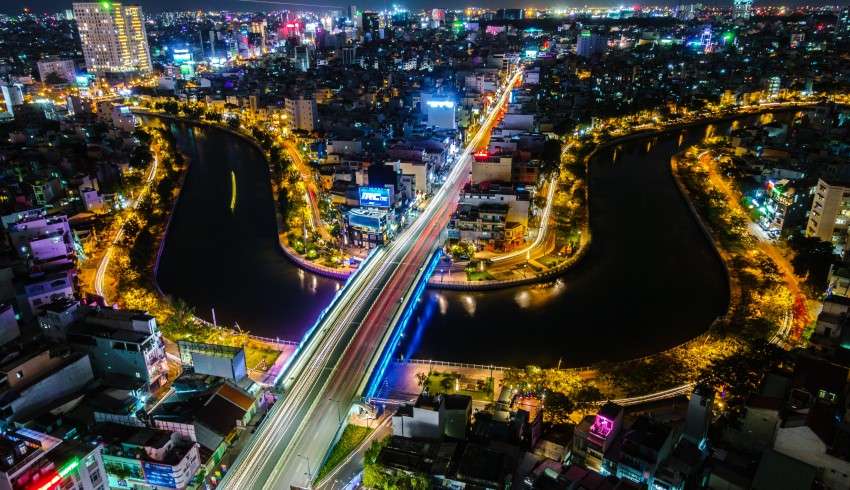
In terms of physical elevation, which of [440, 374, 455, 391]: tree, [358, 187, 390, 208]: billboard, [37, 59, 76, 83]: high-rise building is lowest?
[440, 374, 455, 391]: tree

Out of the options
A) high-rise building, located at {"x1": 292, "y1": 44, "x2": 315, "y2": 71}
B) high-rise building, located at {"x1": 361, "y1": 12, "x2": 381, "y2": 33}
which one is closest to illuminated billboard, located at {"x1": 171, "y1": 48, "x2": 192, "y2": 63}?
high-rise building, located at {"x1": 292, "y1": 44, "x2": 315, "y2": 71}

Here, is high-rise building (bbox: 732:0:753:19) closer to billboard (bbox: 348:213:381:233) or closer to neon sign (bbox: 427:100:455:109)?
neon sign (bbox: 427:100:455:109)

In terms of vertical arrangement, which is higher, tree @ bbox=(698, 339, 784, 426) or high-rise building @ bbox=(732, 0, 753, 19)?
high-rise building @ bbox=(732, 0, 753, 19)

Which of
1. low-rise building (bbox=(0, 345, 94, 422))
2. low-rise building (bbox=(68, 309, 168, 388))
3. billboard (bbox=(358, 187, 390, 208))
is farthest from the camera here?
billboard (bbox=(358, 187, 390, 208))

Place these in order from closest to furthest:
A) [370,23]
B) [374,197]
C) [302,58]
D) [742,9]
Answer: [374,197] → [302,58] → [370,23] → [742,9]

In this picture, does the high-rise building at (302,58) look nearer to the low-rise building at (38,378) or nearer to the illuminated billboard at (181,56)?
the illuminated billboard at (181,56)

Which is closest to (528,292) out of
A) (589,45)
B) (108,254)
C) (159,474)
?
(159,474)

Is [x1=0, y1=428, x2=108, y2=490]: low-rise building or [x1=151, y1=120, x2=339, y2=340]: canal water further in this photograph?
[x1=151, y1=120, x2=339, y2=340]: canal water

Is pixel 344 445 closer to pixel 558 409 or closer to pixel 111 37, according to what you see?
pixel 558 409
